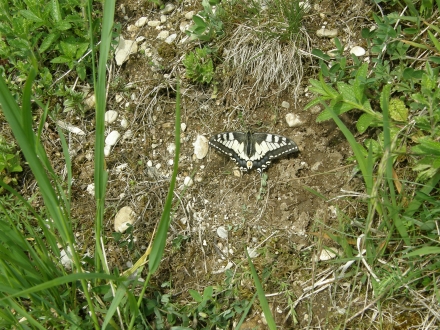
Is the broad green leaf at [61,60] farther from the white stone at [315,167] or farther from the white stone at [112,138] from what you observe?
the white stone at [315,167]

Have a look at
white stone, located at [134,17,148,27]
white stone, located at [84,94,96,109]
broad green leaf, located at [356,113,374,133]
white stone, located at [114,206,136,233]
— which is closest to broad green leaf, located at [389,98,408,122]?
broad green leaf, located at [356,113,374,133]

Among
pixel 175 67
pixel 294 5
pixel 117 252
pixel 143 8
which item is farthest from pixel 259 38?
pixel 117 252

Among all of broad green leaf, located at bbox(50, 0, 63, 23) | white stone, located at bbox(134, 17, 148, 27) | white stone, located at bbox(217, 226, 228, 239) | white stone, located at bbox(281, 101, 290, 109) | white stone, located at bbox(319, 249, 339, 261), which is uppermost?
broad green leaf, located at bbox(50, 0, 63, 23)

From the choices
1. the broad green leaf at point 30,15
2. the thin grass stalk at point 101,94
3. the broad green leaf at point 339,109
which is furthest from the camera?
the broad green leaf at point 30,15

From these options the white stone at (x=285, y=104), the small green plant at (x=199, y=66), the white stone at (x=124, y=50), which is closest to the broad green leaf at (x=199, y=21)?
the small green plant at (x=199, y=66)

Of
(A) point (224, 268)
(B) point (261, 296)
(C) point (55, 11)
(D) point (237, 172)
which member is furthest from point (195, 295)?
(C) point (55, 11)

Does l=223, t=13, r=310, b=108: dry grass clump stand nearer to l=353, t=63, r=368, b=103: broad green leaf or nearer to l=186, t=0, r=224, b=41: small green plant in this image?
l=186, t=0, r=224, b=41: small green plant

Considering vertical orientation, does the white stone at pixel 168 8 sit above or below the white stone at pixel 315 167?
above
